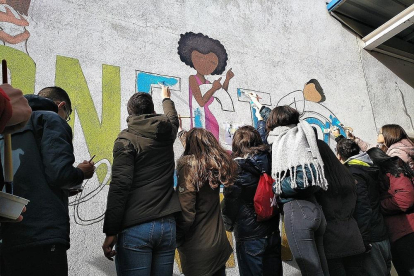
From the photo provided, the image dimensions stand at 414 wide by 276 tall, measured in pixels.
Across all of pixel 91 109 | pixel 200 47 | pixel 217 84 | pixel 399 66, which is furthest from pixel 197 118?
pixel 399 66

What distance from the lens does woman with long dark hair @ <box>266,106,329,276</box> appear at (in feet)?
7.82

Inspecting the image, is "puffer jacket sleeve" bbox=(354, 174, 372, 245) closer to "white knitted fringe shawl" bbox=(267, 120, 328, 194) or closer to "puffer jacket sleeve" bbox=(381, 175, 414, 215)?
"puffer jacket sleeve" bbox=(381, 175, 414, 215)

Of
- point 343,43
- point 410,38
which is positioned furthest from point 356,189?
point 410,38

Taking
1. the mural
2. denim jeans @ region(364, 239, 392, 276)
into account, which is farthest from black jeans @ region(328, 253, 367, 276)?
the mural

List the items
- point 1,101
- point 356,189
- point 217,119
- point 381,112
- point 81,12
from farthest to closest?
1. point 381,112
2. point 217,119
3. point 81,12
4. point 356,189
5. point 1,101

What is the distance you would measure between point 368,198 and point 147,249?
191 cm

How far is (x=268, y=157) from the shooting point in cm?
274

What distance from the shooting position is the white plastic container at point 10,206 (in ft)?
4.07

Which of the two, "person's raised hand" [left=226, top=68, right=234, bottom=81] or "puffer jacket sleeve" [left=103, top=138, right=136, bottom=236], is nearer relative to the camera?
"puffer jacket sleeve" [left=103, top=138, right=136, bottom=236]

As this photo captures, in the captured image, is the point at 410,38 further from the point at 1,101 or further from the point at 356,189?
the point at 1,101

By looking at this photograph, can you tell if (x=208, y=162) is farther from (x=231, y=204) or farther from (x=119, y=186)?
(x=119, y=186)

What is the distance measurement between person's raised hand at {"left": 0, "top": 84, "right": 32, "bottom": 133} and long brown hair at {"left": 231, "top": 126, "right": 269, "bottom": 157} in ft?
5.54

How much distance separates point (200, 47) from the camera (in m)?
4.31

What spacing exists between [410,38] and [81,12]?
228 inches
